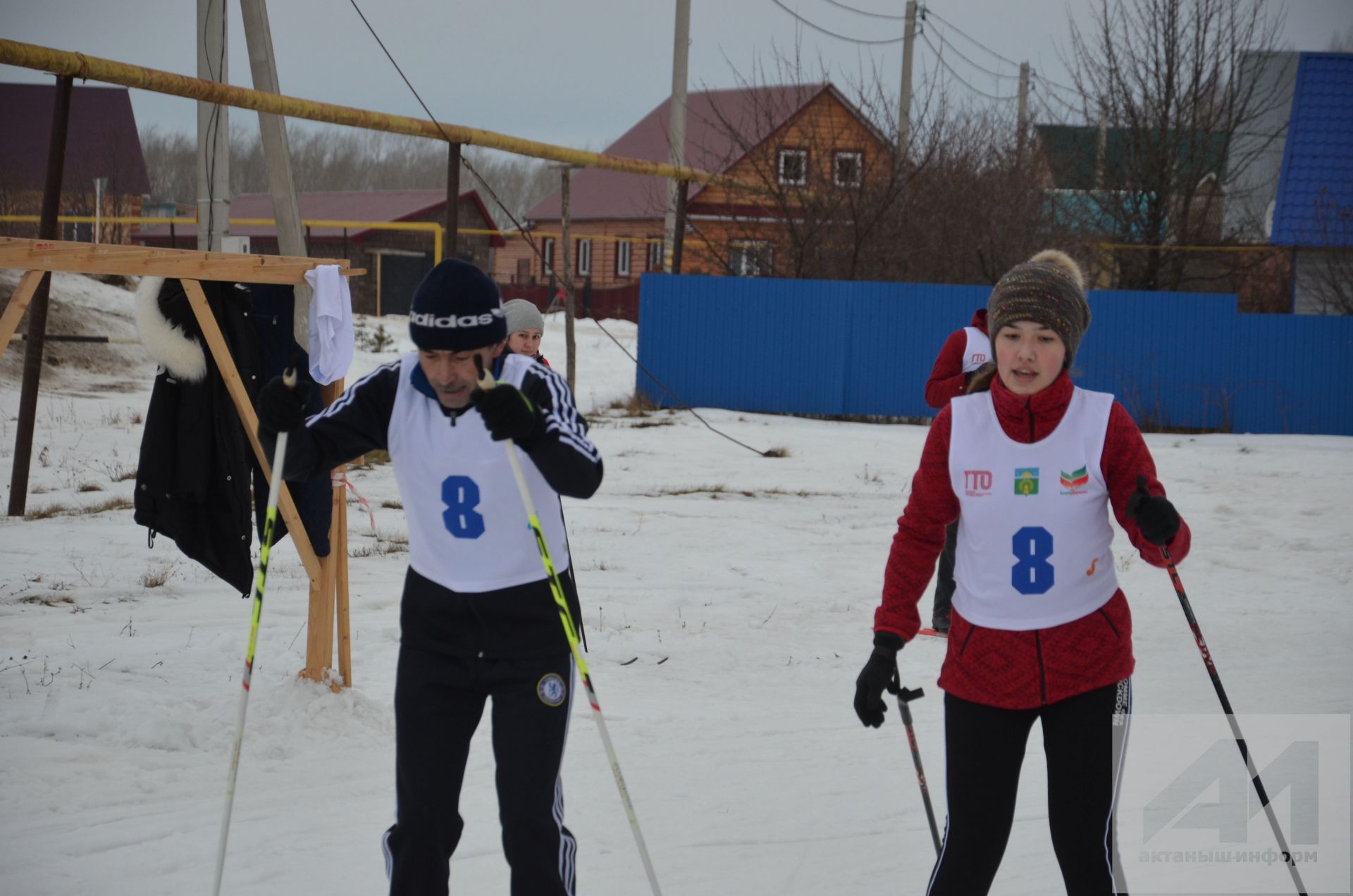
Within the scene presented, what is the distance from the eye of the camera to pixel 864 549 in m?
8.97

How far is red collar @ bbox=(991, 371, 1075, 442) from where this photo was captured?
110 inches

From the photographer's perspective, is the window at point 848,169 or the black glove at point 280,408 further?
the window at point 848,169

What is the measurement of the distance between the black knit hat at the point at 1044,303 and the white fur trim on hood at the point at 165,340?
3.26 metres

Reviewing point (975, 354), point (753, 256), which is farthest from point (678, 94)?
point (975, 354)

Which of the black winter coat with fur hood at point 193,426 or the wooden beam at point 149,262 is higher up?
the wooden beam at point 149,262

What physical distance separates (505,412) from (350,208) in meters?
38.5

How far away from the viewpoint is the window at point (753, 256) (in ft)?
61.6

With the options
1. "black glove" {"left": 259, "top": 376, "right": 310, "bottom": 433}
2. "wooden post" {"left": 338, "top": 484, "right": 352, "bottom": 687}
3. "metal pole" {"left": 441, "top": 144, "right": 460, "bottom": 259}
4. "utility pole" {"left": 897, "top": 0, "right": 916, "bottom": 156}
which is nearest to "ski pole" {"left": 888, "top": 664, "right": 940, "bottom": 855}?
"black glove" {"left": 259, "top": 376, "right": 310, "bottom": 433}

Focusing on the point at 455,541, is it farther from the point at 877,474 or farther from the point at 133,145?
the point at 133,145

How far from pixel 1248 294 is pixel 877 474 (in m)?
12.3

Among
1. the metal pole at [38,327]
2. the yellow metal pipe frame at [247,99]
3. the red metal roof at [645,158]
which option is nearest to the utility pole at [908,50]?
the red metal roof at [645,158]

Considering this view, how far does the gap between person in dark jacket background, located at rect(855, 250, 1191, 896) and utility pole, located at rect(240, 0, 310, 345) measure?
7103 millimetres

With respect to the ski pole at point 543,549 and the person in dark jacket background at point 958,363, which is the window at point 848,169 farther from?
the ski pole at point 543,549

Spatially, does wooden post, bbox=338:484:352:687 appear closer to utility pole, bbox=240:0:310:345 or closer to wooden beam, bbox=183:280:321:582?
wooden beam, bbox=183:280:321:582
